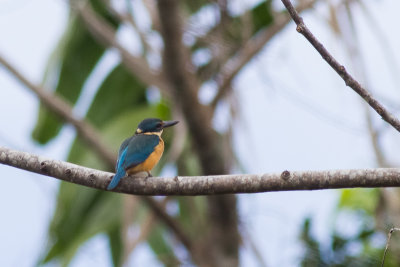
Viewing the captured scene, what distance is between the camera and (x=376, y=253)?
4.65 m

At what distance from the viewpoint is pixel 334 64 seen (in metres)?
2.40

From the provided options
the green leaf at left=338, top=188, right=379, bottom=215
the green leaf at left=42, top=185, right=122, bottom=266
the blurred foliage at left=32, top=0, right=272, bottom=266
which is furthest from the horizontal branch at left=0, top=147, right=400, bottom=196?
the green leaf at left=42, top=185, right=122, bottom=266

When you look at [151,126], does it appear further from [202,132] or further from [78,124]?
[78,124]

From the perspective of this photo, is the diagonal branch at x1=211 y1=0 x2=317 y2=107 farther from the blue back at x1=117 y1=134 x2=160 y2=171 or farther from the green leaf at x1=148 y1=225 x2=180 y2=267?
the blue back at x1=117 y1=134 x2=160 y2=171

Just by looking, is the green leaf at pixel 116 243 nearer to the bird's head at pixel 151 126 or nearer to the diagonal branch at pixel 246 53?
the diagonal branch at pixel 246 53

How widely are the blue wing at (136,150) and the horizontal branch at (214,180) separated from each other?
0.98 ft

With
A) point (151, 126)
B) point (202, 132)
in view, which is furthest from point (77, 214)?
point (151, 126)

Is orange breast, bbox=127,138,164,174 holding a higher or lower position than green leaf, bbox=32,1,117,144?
higher

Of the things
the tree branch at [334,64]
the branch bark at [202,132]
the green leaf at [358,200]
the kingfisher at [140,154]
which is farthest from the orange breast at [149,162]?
the green leaf at [358,200]

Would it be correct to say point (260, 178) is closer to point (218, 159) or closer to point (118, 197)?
point (218, 159)

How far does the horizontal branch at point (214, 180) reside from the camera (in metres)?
2.33

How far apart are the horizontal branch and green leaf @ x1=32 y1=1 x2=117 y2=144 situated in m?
4.80

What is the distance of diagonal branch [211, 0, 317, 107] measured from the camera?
216 inches

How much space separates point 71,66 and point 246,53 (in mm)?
2604
